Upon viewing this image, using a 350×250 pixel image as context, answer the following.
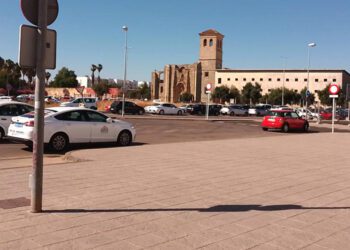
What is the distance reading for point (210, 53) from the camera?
454ft

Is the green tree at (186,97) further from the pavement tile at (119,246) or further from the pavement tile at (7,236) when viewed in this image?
the pavement tile at (119,246)

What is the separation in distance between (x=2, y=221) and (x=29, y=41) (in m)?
2.25

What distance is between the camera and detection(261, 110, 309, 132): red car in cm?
3028

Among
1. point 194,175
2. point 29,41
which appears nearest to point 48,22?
point 29,41

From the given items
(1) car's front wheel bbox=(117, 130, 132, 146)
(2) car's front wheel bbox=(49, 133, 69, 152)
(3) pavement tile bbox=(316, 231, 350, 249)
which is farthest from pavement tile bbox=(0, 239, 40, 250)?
(1) car's front wheel bbox=(117, 130, 132, 146)

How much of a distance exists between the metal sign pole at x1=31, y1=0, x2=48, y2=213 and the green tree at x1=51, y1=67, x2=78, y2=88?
501 ft

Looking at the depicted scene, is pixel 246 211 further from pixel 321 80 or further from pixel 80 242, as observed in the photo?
pixel 321 80

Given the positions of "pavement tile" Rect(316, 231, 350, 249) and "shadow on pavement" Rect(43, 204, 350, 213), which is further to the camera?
"shadow on pavement" Rect(43, 204, 350, 213)

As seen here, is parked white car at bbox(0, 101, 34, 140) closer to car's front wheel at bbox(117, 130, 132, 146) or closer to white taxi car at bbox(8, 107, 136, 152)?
white taxi car at bbox(8, 107, 136, 152)

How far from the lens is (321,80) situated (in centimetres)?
13188

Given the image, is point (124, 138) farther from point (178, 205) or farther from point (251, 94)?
point (251, 94)

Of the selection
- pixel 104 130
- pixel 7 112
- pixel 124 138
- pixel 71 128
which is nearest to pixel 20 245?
pixel 71 128

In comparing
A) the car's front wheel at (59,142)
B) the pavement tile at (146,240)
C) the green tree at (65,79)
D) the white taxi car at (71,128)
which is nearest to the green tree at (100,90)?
the green tree at (65,79)

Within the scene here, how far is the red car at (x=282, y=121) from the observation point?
1192 inches
